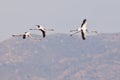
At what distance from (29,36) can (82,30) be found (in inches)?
160

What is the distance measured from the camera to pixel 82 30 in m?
36.5

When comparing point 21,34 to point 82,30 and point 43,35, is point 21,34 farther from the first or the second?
point 82,30

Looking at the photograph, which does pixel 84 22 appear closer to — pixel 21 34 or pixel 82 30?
pixel 82 30

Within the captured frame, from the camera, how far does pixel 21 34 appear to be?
3759cm

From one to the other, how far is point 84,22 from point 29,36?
4.14 metres

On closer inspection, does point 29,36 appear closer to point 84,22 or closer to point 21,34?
point 21,34

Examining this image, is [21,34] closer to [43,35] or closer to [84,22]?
[43,35]

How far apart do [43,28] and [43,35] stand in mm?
1238

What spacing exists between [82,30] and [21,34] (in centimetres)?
439

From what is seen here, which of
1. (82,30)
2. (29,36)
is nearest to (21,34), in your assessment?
(29,36)

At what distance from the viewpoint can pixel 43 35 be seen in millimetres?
37406

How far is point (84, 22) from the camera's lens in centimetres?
3697

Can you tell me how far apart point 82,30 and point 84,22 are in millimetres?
749

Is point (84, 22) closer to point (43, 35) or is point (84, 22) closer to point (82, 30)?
point (82, 30)
